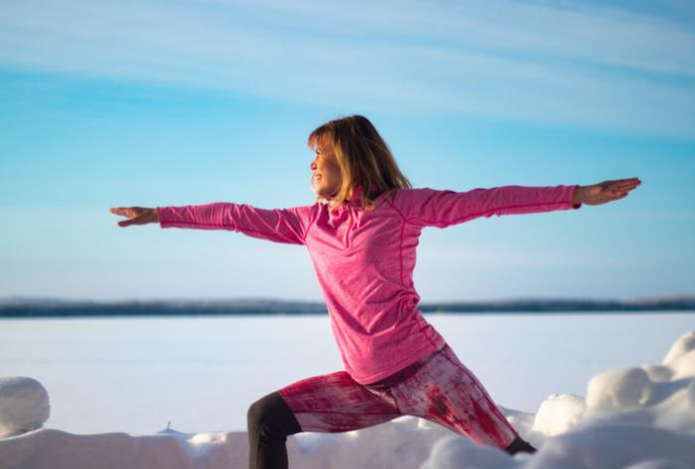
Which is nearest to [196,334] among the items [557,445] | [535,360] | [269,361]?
[269,361]

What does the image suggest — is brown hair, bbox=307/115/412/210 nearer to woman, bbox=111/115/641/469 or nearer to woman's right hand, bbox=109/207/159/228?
woman, bbox=111/115/641/469

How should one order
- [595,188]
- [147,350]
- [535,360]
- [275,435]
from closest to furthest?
1. [595,188]
2. [275,435]
3. [535,360]
4. [147,350]

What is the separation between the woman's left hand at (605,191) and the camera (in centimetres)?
206

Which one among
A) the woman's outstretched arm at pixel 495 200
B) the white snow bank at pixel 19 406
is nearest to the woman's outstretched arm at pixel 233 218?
the woman's outstretched arm at pixel 495 200

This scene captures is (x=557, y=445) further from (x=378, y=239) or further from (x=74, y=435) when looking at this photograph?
(x=74, y=435)

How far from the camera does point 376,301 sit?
2.32 metres

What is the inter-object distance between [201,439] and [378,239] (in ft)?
3.47

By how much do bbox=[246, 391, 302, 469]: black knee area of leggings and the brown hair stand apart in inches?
22.8

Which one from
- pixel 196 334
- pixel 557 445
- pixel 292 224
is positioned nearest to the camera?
pixel 557 445

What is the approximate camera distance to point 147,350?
Answer: 301 inches

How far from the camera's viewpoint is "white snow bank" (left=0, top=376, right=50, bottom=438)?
9.20 feet

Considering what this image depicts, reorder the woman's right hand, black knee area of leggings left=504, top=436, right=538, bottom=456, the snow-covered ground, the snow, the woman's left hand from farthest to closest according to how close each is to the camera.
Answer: the woman's right hand, black knee area of leggings left=504, top=436, right=538, bottom=456, the woman's left hand, the snow, the snow-covered ground

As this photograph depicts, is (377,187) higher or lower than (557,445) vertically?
higher

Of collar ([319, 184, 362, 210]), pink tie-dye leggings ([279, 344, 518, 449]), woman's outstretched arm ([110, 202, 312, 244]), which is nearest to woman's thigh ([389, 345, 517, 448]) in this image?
pink tie-dye leggings ([279, 344, 518, 449])
